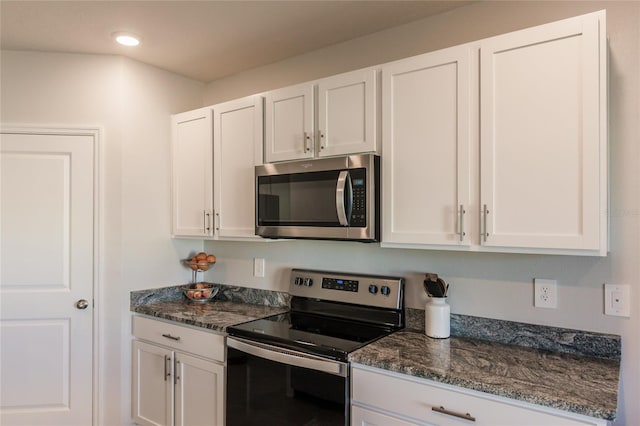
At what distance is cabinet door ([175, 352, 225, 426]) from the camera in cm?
217

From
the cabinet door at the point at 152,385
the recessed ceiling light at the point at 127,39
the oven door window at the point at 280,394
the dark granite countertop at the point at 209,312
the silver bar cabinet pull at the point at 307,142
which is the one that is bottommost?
the cabinet door at the point at 152,385

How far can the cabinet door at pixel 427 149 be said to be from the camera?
66.1 inches

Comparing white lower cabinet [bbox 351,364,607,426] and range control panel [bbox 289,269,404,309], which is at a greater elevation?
range control panel [bbox 289,269,404,309]

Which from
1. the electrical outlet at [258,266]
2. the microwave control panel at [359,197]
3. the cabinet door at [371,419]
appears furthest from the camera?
the electrical outlet at [258,266]

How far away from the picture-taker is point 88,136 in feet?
8.52

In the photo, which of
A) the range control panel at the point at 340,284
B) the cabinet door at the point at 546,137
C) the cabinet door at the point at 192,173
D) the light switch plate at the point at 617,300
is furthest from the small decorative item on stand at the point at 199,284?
the light switch plate at the point at 617,300

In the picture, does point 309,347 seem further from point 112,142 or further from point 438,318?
point 112,142

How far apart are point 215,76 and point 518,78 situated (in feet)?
7.05

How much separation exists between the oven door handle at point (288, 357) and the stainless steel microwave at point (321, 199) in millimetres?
544

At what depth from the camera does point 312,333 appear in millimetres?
2008

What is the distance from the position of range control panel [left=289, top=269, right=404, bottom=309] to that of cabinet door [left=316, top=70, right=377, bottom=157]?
0.69 metres

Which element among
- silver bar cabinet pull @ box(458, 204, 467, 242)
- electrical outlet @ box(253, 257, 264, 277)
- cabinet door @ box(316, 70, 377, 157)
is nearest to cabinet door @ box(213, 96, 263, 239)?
electrical outlet @ box(253, 257, 264, 277)

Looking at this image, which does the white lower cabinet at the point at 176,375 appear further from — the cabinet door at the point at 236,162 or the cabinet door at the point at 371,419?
the cabinet door at the point at 371,419

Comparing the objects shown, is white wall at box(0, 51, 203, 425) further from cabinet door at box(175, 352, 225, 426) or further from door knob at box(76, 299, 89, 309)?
cabinet door at box(175, 352, 225, 426)
